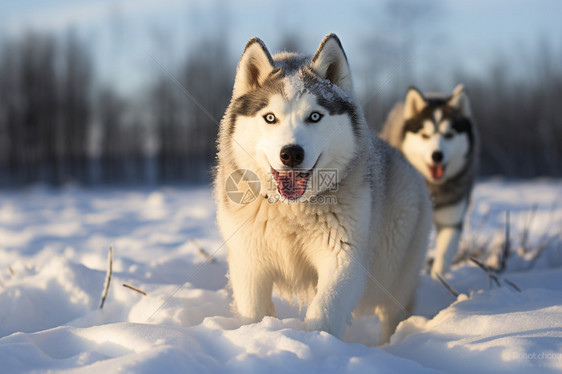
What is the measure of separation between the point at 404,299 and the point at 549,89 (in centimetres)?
3275

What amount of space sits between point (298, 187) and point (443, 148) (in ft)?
12.0

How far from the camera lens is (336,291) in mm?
2533

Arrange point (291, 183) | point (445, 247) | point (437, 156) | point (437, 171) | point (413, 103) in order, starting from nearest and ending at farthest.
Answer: point (291, 183) → point (445, 247) → point (437, 156) → point (437, 171) → point (413, 103)

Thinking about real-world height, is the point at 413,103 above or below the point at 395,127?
above

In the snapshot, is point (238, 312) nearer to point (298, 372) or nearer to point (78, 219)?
point (298, 372)

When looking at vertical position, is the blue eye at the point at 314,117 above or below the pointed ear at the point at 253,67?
below

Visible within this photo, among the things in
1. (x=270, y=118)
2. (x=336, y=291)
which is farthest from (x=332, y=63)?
(x=336, y=291)

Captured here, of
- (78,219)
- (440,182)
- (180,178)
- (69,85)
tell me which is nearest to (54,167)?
(69,85)

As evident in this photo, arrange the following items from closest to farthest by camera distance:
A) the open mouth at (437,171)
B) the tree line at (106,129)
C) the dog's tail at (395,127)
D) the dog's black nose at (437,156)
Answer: the dog's black nose at (437,156)
the open mouth at (437,171)
the dog's tail at (395,127)
the tree line at (106,129)

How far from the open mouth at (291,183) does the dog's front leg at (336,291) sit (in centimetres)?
40

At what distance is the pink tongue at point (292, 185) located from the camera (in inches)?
101

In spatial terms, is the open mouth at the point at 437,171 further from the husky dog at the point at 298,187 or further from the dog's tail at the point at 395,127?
the husky dog at the point at 298,187

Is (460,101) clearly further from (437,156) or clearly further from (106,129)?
(106,129)

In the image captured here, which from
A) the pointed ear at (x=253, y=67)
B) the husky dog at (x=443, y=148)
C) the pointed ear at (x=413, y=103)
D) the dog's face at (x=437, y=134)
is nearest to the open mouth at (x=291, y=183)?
the pointed ear at (x=253, y=67)
